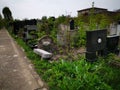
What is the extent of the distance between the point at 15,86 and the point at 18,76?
73 cm

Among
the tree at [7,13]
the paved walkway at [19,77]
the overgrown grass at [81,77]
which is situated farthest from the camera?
the tree at [7,13]

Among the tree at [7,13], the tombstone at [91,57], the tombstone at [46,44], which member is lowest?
the tombstone at [91,57]

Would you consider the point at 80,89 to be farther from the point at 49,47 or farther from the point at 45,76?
the point at 49,47

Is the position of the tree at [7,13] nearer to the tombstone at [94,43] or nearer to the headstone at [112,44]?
the headstone at [112,44]

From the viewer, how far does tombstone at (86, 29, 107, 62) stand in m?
5.22

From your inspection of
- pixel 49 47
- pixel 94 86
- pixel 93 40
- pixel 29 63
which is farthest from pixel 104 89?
pixel 49 47

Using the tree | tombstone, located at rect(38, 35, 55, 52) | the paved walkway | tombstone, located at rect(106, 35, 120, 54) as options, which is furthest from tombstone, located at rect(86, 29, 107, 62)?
the tree

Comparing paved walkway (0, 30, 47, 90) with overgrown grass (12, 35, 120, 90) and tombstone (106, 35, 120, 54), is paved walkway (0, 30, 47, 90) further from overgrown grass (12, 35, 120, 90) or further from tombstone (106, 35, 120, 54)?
tombstone (106, 35, 120, 54)

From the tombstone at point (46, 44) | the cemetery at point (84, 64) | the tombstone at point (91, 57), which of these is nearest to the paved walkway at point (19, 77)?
the cemetery at point (84, 64)

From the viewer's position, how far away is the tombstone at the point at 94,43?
522cm

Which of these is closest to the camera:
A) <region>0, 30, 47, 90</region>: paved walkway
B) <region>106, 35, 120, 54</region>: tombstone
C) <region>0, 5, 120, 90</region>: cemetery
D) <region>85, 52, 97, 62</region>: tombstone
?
<region>0, 5, 120, 90</region>: cemetery

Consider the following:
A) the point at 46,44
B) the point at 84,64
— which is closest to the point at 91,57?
the point at 84,64

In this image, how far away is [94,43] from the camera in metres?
5.36

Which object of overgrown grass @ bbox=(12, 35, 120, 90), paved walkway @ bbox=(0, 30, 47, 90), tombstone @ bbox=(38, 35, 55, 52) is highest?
tombstone @ bbox=(38, 35, 55, 52)
